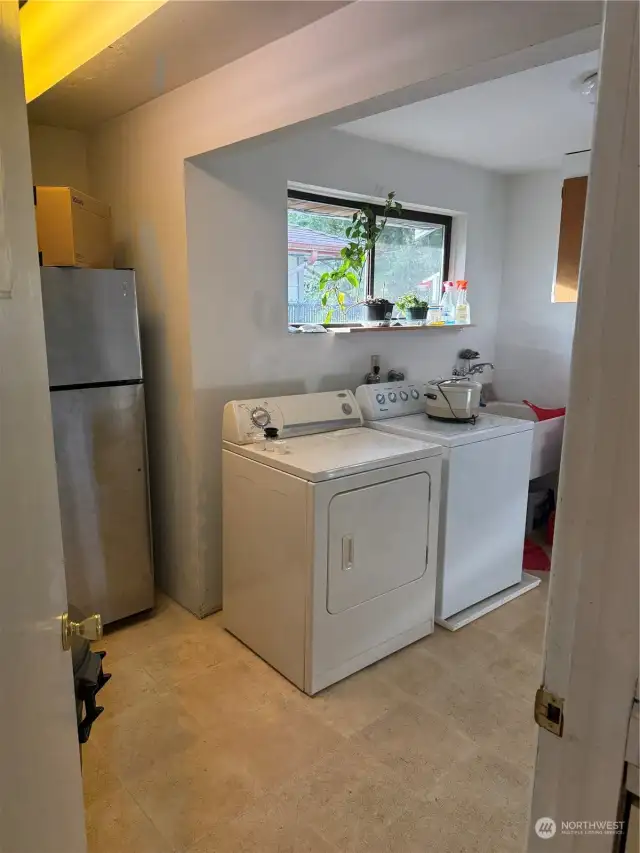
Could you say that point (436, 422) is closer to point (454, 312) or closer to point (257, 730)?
point (454, 312)

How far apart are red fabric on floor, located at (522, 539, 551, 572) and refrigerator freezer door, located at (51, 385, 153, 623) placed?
2.12m

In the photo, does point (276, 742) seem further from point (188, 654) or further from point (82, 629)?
point (82, 629)

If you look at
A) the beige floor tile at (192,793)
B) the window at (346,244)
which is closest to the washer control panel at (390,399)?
the window at (346,244)

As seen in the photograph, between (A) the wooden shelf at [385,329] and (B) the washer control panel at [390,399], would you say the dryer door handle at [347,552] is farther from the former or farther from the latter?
(A) the wooden shelf at [385,329]

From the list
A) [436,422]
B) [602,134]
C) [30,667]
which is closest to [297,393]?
A: [436,422]

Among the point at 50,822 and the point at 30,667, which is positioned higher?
the point at 30,667

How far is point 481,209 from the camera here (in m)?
3.82

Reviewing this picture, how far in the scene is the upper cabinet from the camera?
3.55 meters

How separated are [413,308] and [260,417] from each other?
1.43 metres

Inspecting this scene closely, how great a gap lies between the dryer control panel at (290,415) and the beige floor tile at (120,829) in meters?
1.33

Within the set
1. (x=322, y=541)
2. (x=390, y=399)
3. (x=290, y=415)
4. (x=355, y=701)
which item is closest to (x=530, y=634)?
(x=355, y=701)

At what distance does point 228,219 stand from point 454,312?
1.77 metres

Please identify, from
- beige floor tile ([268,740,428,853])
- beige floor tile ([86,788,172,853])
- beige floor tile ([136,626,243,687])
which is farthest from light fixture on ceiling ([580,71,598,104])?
beige floor tile ([86,788,172,853])

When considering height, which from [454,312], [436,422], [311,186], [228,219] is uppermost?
[311,186]
